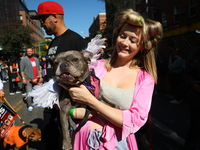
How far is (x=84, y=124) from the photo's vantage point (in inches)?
70.6

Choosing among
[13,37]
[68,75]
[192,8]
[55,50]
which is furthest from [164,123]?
[13,37]

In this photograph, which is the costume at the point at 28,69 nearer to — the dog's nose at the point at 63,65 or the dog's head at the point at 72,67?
the dog's head at the point at 72,67

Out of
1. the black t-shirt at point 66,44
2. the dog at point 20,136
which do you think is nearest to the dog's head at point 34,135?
the dog at point 20,136

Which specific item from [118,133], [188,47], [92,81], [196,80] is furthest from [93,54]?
[188,47]

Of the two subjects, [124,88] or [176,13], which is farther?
[176,13]

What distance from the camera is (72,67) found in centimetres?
172

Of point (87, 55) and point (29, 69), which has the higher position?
point (87, 55)

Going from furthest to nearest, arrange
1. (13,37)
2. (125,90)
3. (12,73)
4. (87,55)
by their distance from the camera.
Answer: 1. (13,37)
2. (12,73)
3. (87,55)
4. (125,90)

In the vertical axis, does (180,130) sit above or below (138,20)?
below

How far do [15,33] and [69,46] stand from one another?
94.7 ft

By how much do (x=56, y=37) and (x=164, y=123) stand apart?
4136 mm

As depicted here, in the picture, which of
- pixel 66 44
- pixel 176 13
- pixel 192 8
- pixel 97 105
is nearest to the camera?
pixel 97 105

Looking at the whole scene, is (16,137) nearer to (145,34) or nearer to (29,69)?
(145,34)

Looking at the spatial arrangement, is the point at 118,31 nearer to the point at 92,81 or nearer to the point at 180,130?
the point at 92,81
